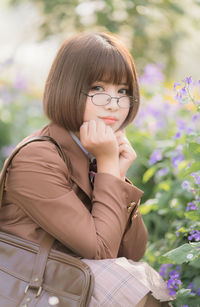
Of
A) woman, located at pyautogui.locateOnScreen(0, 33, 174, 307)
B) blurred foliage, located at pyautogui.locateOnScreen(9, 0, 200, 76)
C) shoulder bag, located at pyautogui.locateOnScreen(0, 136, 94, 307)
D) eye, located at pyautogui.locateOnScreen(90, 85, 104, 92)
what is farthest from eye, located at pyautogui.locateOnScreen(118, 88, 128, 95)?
blurred foliage, located at pyautogui.locateOnScreen(9, 0, 200, 76)

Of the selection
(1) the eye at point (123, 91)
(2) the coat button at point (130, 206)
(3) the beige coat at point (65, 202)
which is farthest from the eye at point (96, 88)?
(2) the coat button at point (130, 206)

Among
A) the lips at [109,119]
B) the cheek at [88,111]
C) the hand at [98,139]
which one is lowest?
the hand at [98,139]

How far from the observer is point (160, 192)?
319 cm

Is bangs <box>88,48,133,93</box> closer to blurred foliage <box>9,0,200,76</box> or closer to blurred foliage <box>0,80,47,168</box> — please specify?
blurred foliage <box>0,80,47,168</box>

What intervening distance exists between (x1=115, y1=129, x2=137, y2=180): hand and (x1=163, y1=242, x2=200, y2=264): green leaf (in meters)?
0.38

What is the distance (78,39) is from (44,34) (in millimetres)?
3995

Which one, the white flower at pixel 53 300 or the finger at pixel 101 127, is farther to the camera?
the finger at pixel 101 127

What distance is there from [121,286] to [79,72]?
838 millimetres

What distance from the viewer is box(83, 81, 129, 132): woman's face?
79.3 inches

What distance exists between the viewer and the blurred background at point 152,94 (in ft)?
8.34

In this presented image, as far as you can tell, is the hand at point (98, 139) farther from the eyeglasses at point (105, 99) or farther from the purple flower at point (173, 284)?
the purple flower at point (173, 284)

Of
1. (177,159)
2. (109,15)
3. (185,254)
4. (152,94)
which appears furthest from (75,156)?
(109,15)

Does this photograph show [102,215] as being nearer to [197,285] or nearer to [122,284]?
[122,284]

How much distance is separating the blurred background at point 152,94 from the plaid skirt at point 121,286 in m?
0.13
